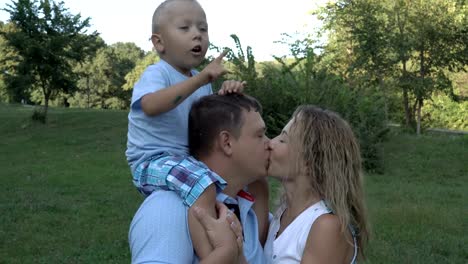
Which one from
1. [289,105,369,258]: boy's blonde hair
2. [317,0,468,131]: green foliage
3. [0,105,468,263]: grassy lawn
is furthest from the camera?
[317,0,468,131]: green foliage

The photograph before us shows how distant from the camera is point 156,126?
240 centimetres

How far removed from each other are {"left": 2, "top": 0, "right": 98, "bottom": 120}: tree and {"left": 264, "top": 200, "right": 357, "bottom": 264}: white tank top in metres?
23.7

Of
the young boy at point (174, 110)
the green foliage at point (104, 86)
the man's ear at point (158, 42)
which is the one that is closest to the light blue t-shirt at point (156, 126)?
the young boy at point (174, 110)

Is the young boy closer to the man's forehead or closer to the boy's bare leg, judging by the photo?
the boy's bare leg

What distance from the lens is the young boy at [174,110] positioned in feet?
6.94

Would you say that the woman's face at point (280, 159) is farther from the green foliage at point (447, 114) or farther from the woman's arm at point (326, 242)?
the green foliage at point (447, 114)

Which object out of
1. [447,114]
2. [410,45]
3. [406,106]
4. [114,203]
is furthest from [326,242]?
[447,114]

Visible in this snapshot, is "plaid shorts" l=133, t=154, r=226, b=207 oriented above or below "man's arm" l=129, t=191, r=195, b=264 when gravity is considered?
above

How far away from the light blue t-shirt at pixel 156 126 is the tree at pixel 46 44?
23.5m

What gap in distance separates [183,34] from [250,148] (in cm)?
57

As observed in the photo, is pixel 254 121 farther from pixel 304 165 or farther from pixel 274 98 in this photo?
pixel 274 98

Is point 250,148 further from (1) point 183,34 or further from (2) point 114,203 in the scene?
(2) point 114,203

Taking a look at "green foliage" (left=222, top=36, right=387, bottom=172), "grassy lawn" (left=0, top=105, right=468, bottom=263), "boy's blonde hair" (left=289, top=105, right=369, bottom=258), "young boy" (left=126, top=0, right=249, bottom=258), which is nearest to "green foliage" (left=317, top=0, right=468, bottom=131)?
"grassy lawn" (left=0, top=105, right=468, bottom=263)

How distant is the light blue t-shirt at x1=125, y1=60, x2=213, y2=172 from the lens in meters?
2.37
